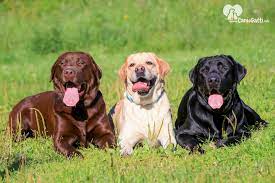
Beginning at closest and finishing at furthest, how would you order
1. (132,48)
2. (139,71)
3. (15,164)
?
(15,164), (139,71), (132,48)

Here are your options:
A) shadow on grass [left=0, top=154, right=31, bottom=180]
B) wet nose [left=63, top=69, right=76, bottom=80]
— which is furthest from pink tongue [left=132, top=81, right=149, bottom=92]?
shadow on grass [left=0, top=154, right=31, bottom=180]

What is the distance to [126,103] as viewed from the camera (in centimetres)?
788

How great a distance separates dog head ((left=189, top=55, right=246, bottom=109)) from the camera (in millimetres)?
7637

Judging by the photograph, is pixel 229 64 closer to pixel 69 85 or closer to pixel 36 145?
pixel 69 85

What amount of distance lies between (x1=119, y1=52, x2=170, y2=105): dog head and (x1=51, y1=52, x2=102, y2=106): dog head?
37 cm

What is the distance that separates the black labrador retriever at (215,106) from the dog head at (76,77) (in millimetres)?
1129

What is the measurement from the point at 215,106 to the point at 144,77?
2.84 ft

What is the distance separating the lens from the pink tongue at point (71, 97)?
7.77m


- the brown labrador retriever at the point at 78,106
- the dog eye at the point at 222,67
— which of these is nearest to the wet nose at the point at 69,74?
the brown labrador retriever at the point at 78,106

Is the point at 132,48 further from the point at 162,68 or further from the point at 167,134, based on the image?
the point at 167,134

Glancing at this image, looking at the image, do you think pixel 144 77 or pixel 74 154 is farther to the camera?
pixel 144 77

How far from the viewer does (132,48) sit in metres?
17.5

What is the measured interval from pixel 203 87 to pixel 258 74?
159 inches

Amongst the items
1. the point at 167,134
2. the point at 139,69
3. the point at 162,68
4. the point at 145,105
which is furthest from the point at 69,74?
the point at 167,134
